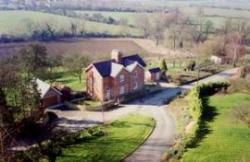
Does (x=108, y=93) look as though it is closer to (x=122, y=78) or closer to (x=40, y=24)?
(x=122, y=78)

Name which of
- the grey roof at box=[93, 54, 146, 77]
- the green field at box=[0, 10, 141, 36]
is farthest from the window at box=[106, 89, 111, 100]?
the green field at box=[0, 10, 141, 36]

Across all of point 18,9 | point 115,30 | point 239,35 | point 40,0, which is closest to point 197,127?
point 239,35

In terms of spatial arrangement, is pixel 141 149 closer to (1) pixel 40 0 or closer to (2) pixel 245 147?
(2) pixel 245 147

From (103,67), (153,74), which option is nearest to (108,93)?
(103,67)

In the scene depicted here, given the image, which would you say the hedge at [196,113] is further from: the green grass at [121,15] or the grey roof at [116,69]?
the green grass at [121,15]

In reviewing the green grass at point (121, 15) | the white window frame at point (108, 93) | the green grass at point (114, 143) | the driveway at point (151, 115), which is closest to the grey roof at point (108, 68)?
the white window frame at point (108, 93)
